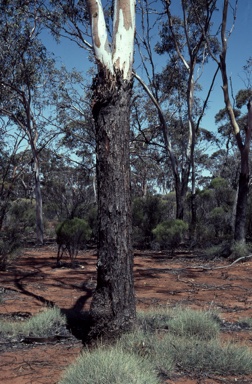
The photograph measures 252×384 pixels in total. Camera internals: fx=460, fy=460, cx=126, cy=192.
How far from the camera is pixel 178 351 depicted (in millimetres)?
3807

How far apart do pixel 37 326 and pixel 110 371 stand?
207cm

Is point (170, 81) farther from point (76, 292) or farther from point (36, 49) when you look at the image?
point (76, 292)

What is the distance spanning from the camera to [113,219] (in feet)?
13.9

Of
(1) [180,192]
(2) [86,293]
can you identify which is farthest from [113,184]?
(1) [180,192]

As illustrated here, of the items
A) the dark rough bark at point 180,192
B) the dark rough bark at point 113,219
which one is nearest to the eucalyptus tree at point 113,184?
the dark rough bark at point 113,219

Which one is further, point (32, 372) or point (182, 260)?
point (182, 260)

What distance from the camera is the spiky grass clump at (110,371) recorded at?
298 cm

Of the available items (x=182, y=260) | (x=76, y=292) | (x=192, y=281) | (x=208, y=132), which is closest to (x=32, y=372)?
(x=76, y=292)

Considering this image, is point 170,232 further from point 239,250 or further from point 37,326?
point 37,326

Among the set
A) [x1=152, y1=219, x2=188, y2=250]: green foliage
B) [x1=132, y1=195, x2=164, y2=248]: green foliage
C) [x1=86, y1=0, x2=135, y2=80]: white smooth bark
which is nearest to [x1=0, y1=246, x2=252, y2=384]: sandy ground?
[x1=152, y1=219, x2=188, y2=250]: green foliage

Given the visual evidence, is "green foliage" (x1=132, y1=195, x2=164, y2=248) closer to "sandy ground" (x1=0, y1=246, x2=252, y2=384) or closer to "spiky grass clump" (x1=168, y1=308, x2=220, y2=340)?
"sandy ground" (x1=0, y1=246, x2=252, y2=384)

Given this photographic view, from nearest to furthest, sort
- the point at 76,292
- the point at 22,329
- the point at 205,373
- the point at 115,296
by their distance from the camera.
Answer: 1. the point at 205,373
2. the point at 115,296
3. the point at 22,329
4. the point at 76,292

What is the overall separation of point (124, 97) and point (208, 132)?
→ 21934 mm

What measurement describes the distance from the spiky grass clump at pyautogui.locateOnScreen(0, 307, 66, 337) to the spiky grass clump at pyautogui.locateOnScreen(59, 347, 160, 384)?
1630 millimetres
